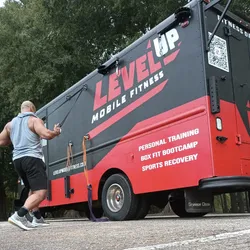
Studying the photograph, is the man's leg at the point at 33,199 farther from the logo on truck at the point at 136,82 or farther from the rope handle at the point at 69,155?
the rope handle at the point at 69,155

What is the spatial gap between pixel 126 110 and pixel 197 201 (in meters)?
1.98

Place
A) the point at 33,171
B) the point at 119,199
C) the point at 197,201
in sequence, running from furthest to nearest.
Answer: the point at 119,199 < the point at 197,201 < the point at 33,171

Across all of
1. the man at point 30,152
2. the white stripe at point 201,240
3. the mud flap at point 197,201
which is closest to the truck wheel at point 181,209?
the mud flap at point 197,201

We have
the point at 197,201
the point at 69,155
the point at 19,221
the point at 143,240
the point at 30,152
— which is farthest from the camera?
the point at 69,155

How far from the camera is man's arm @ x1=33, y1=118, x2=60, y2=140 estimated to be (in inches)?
226

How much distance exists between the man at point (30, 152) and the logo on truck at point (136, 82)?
1631 millimetres

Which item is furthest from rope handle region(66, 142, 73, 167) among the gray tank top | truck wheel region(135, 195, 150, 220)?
the gray tank top

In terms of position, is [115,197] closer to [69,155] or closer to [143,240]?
[69,155]

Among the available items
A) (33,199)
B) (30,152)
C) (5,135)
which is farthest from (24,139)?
(33,199)

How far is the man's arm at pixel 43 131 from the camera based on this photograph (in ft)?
18.9

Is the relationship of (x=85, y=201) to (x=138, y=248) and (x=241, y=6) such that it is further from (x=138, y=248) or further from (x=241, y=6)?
(x=241, y=6)

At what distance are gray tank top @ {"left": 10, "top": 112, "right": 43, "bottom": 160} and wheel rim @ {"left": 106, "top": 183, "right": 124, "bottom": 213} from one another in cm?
162

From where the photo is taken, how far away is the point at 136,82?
6910 millimetres

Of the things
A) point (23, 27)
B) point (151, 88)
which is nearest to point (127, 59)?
point (151, 88)
